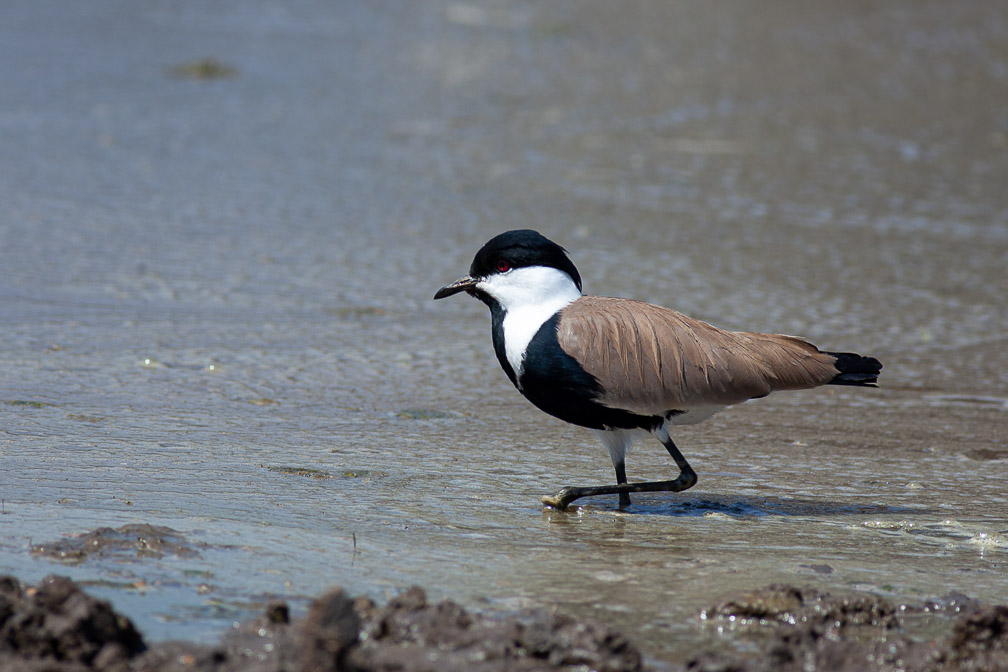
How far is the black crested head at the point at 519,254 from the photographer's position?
474 cm

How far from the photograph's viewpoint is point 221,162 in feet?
31.2

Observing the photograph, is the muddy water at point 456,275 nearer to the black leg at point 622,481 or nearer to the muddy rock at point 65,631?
the black leg at point 622,481

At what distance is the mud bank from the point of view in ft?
9.52

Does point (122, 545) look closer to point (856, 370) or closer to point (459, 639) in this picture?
point (459, 639)

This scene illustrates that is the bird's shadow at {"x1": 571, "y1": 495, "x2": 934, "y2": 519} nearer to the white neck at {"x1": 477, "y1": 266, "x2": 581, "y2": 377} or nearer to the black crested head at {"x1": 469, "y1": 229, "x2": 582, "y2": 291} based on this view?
the white neck at {"x1": 477, "y1": 266, "x2": 581, "y2": 377}

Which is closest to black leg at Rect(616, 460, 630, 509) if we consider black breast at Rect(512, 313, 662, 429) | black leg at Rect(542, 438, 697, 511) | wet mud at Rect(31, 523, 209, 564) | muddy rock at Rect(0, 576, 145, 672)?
black leg at Rect(542, 438, 697, 511)

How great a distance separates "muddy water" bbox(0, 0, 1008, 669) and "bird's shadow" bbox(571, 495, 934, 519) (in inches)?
0.7

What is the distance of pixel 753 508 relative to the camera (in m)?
4.62

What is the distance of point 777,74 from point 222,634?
10901 mm

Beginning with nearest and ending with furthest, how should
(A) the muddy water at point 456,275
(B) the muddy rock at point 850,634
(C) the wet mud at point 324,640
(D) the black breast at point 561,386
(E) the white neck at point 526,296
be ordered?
1. (C) the wet mud at point 324,640
2. (B) the muddy rock at point 850,634
3. (A) the muddy water at point 456,275
4. (D) the black breast at point 561,386
5. (E) the white neck at point 526,296

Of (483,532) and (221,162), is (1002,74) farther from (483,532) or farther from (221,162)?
(483,532)

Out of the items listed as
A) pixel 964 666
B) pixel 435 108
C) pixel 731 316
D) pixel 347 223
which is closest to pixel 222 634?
pixel 964 666

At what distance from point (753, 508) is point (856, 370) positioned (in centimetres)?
72

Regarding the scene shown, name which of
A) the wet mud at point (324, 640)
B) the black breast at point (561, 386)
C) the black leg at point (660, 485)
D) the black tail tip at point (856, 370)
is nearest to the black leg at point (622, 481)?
the black leg at point (660, 485)
